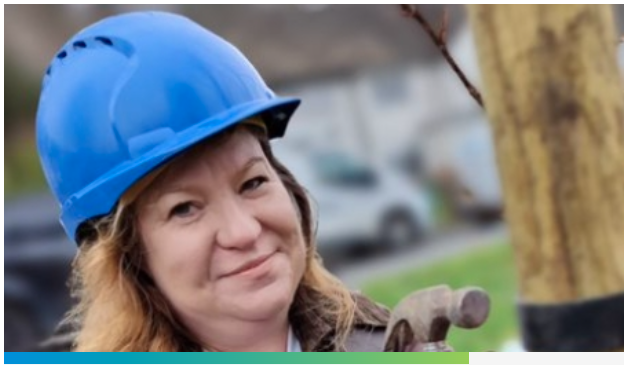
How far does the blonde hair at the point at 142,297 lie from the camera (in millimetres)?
1367

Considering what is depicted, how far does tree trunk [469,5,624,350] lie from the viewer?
1163 millimetres

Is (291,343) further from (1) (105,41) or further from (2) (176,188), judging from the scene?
(1) (105,41)

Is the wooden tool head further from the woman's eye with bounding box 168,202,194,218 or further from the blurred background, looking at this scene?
the blurred background

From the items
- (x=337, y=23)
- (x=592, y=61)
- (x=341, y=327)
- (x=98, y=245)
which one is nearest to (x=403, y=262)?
(x=337, y=23)

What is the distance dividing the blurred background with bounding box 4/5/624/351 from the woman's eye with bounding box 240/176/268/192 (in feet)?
2.18

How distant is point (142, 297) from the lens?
1399 millimetres

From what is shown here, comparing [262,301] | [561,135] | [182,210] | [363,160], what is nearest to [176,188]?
[182,210]

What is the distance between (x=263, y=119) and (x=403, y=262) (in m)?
1.16

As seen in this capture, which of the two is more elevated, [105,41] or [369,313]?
[105,41]

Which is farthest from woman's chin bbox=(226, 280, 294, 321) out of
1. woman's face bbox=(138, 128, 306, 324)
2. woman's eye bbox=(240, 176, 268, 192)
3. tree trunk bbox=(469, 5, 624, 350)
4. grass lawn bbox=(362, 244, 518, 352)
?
grass lawn bbox=(362, 244, 518, 352)

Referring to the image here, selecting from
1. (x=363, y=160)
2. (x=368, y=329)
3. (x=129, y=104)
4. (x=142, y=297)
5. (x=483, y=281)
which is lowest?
(x=483, y=281)

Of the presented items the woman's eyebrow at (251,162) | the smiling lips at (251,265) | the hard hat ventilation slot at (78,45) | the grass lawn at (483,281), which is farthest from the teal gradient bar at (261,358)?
the grass lawn at (483,281)

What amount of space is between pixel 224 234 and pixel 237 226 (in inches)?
0.8

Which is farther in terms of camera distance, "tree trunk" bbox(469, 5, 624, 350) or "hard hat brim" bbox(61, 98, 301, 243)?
"hard hat brim" bbox(61, 98, 301, 243)
